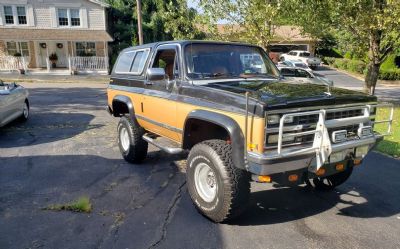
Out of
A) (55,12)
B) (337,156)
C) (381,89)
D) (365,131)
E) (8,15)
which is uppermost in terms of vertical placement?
(55,12)

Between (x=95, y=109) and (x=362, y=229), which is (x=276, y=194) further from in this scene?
(x=95, y=109)

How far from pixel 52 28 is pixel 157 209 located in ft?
91.5

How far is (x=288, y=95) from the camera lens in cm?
356

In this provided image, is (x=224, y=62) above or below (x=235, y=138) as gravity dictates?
above

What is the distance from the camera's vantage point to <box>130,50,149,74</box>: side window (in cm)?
580

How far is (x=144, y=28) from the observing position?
31562 mm

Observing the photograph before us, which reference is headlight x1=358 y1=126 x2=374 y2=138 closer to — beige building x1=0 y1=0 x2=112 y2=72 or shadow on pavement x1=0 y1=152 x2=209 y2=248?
shadow on pavement x1=0 y1=152 x2=209 y2=248

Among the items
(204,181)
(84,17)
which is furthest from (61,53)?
(204,181)

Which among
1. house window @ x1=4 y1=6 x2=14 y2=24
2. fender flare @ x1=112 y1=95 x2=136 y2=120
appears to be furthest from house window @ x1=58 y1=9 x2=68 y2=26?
fender flare @ x1=112 y1=95 x2=136 y2=120

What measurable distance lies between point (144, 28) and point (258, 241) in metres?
30.4

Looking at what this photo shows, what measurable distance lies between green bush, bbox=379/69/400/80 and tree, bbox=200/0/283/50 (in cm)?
2111

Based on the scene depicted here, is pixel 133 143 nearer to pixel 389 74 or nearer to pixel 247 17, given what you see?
pixel 247 17

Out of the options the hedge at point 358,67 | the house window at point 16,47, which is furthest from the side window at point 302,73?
the house window at point 16,47

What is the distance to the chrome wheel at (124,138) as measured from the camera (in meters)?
6.42
